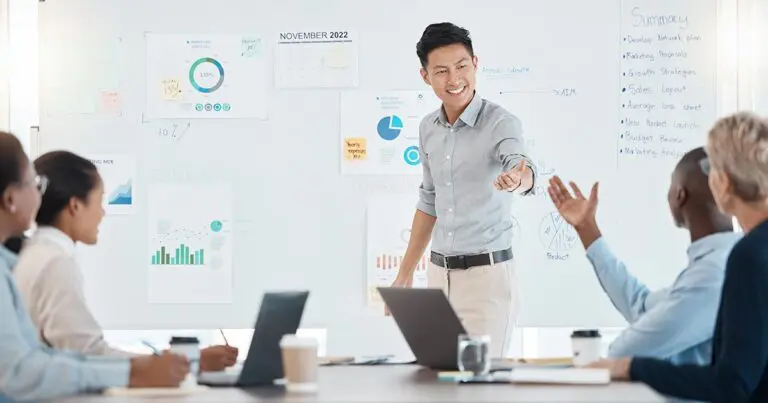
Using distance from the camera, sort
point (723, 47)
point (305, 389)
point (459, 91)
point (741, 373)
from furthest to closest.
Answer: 1. point (723, 47)
2. point (459, 91)
3. point (305, 389)
4. point (741, 373)

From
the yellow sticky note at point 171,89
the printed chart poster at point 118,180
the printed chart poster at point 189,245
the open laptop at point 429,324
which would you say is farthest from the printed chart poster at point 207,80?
the open laptop at point 429,324

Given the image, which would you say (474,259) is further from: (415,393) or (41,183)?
(41,183)

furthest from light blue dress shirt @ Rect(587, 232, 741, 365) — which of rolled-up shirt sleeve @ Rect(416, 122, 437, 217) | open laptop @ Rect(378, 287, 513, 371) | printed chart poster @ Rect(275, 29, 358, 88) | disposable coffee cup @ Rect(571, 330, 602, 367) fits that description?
printed chart poster @ Rect(275, 29, 358, 88)

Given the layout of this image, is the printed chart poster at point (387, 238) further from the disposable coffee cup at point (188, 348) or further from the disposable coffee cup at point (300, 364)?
the disposable coffee cup at point (300, 364)

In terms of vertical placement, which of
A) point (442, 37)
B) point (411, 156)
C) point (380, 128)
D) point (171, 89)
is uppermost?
point (442, 37)

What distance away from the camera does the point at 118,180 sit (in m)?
4.52

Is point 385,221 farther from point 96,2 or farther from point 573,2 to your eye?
point 96,2

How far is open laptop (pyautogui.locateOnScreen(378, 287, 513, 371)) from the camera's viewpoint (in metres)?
2.52

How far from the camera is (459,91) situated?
3.76 metres

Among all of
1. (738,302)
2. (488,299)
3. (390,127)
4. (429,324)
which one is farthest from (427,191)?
(738,302)

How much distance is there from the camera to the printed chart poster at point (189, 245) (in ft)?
14.8

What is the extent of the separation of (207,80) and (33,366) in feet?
8.60

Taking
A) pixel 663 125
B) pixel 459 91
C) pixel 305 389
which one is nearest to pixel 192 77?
pixel 459 91

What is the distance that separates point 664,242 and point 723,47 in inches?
34.9
